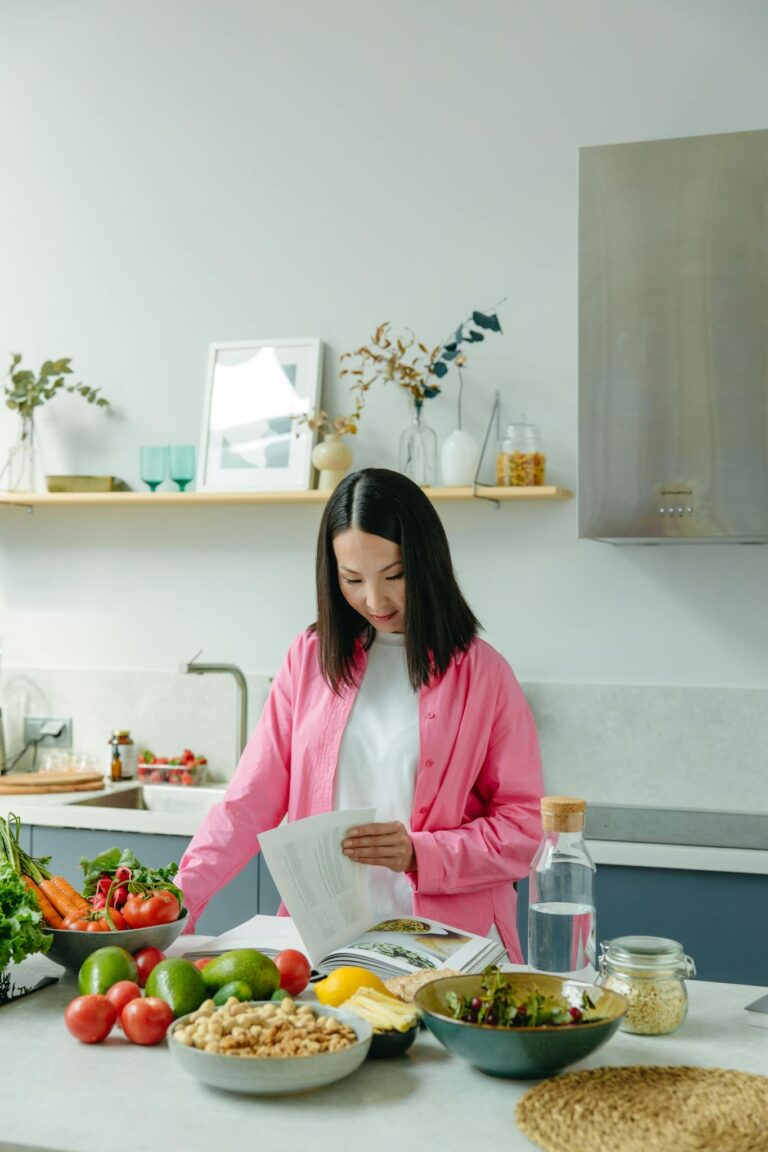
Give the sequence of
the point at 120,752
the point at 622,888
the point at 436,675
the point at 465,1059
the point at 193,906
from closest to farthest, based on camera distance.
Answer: the point at 465,1059 < the point at 193,906 < the point at 436,675 < the point at 622,888 < the point at 120,752

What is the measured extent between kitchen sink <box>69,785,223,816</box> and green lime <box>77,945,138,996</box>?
6.33 feet

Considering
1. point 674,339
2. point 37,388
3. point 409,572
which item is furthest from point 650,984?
point 37,388

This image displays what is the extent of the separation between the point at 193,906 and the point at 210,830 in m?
0.14

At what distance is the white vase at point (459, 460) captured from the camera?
10.9ft

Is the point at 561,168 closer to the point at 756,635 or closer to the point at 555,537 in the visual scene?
the point at 555,537

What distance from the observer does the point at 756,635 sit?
A: 318cm

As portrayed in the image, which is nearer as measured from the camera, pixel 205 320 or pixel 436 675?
pixel 436 675

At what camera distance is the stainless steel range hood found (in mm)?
2775

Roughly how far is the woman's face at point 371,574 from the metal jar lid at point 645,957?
30.8 inches

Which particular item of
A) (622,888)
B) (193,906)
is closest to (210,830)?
(193,906)

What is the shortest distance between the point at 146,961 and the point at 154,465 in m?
2.26

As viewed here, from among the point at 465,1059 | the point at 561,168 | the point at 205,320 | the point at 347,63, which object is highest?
the point at 347,63

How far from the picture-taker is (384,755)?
2146 mm

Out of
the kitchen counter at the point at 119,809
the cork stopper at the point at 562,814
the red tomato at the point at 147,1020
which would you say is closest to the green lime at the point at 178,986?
the red tomato at the point at 147,1020
